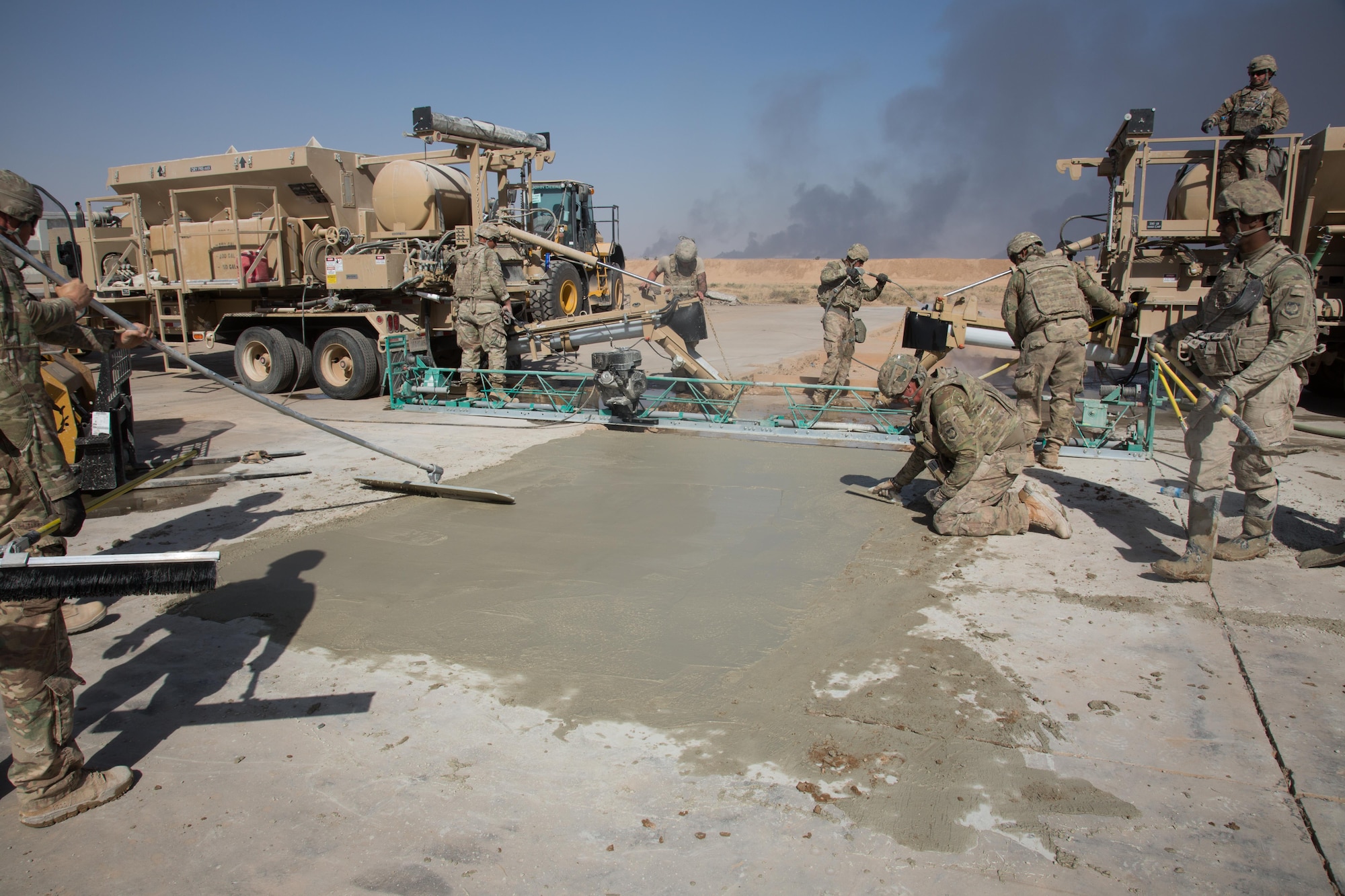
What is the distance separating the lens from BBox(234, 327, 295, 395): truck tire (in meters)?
10.9

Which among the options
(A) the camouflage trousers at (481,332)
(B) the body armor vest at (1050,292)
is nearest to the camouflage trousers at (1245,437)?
(B) the body armor vest at (1050,292)

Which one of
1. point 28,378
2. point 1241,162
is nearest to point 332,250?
point 28,378

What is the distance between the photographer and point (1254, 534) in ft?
15.0

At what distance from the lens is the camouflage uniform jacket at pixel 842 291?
30.5 feet

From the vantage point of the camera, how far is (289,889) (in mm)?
2219

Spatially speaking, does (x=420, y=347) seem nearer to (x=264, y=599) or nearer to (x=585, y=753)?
(x=264, y=599)

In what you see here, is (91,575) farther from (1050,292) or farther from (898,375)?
(1050,292)

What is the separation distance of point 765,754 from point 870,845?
51cm

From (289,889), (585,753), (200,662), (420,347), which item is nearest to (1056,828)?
(585,753)

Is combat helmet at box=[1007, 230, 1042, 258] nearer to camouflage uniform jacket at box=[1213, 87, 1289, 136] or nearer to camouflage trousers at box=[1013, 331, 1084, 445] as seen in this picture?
camouflage trousers at box=[1013, 331, 1084, 445]

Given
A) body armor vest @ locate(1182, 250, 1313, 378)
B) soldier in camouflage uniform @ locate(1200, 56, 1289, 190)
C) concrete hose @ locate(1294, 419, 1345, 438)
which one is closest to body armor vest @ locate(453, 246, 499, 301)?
body armor vest @ locate(1182, 250, 1313, 378)

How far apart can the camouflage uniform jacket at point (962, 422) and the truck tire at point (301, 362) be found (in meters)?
8.97

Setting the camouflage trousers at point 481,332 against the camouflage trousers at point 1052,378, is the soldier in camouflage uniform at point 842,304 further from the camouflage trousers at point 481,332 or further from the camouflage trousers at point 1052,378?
the camouflage trousers at point 481,332

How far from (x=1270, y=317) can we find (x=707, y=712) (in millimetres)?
3647
